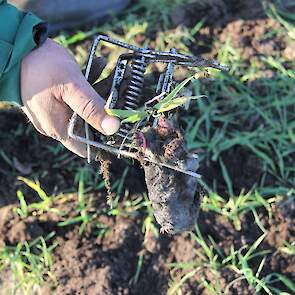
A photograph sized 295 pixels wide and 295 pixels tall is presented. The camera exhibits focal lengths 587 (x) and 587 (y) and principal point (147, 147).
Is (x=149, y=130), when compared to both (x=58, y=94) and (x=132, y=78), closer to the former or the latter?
(x=132, y=78)

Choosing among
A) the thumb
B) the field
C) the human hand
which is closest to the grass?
the field

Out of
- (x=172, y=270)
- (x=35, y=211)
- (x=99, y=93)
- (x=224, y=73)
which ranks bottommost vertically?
(x=172, y=270)

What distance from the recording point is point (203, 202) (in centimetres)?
189

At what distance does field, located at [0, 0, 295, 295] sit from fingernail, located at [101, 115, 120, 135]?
628mm

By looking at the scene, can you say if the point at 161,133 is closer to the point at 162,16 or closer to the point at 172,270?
the point at 172,270

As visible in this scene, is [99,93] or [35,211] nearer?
[99,93]

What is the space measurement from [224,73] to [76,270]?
2.94 feet

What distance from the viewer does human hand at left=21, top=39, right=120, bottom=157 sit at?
1344mm

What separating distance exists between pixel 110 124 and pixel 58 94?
17 cm

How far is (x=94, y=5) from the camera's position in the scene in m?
2.47

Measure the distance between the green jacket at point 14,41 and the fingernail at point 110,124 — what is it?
0.26 meters

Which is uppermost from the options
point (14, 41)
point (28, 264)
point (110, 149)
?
point (14, 41)

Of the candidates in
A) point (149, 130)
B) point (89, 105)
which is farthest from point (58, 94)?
point (149, 130)

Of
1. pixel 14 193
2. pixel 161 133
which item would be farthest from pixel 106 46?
pixel 161 133
